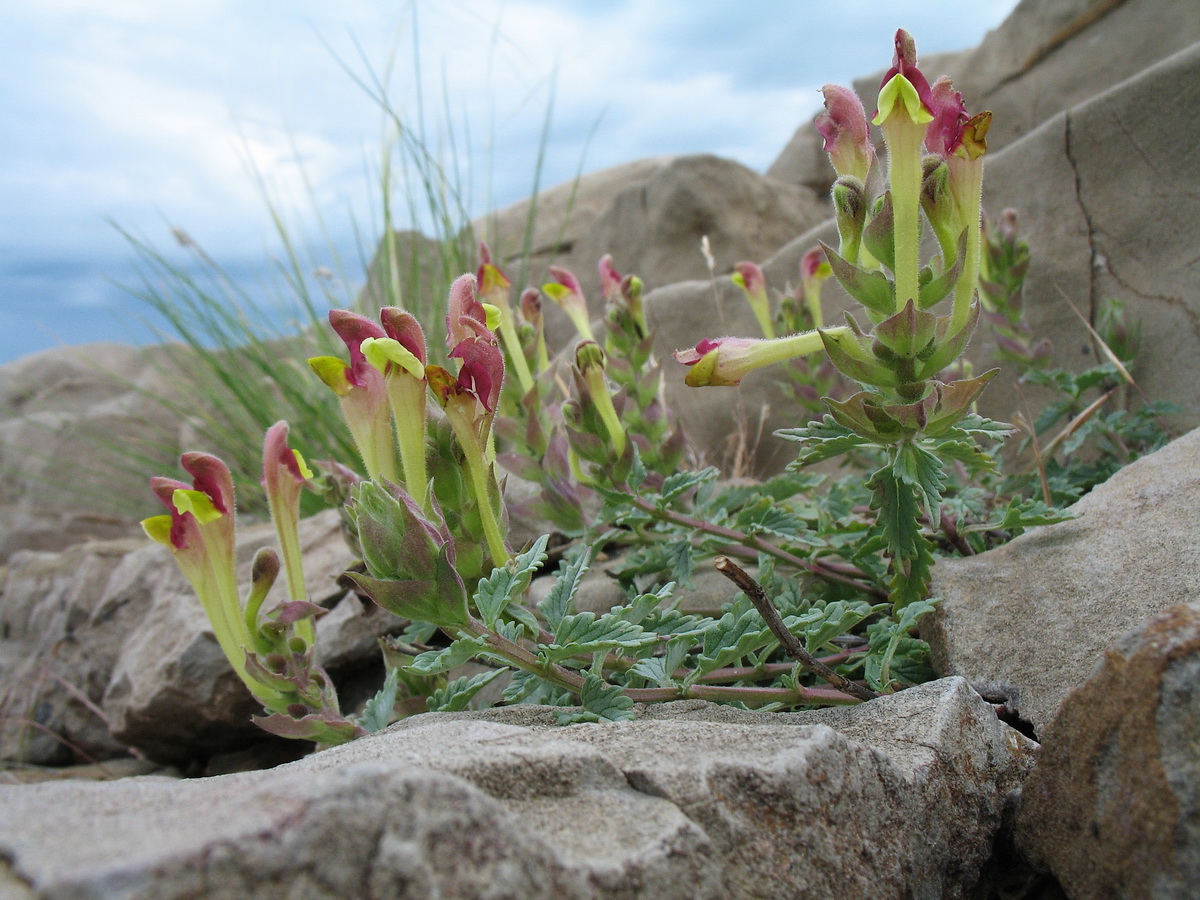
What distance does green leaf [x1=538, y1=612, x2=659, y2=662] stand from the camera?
1026 mm

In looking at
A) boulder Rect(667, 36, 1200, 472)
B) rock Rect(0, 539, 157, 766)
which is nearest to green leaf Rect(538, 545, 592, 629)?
boulder Rect(667, 36, 1200, 472)

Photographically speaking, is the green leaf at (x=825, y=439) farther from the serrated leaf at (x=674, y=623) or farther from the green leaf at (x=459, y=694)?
the green leaf at (x=459, y=694)

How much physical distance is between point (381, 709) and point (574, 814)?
2.40 ft

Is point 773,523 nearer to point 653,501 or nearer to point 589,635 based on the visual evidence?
point 653,501

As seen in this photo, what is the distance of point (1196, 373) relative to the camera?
7.87 feet

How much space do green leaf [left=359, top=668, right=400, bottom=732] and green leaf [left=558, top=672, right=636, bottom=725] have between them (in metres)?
0.43

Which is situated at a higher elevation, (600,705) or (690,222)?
(690,222)

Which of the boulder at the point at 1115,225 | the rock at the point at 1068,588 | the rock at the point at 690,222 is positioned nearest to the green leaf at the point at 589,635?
the rock at the point at 1068,588

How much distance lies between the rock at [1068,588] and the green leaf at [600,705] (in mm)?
588

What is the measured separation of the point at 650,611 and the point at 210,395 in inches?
170

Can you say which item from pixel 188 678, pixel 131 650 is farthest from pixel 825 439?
pixel 131 650

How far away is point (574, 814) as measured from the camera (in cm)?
76

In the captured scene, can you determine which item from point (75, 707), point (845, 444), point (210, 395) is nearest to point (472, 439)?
point (845, 444)

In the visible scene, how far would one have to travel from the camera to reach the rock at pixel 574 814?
592mm
